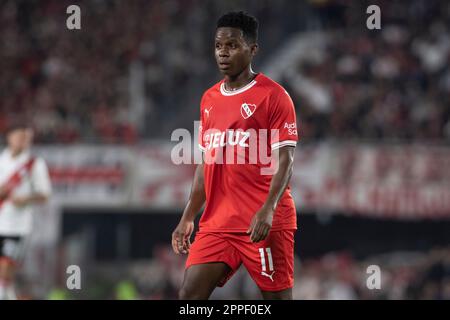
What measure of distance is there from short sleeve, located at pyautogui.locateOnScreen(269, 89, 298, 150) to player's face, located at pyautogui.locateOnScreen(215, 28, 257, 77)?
0.29 m

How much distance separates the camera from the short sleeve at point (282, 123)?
5.46 meters

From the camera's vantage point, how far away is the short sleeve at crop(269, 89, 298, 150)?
215 inches

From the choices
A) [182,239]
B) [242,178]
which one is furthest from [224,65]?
[182,239]

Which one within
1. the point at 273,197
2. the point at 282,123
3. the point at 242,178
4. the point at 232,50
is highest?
the point at 232,50

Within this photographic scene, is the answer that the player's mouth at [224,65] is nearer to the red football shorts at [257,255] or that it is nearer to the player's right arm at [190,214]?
the player's right arm at [190,214]

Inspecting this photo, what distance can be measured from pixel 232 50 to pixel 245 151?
60 cm

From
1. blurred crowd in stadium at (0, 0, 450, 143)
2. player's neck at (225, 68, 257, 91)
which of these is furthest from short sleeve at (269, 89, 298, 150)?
blurred crowd in stadium at (0, 0, 450, 143)

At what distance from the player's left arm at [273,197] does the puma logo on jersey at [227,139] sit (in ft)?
0.74

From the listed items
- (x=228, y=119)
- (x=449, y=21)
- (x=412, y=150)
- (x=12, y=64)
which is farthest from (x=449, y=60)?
(x=228, y=119)

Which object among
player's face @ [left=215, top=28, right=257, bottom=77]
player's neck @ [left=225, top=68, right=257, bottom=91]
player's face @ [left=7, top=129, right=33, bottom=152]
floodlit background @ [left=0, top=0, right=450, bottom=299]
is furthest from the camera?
floodlit background @ [left=0, top=0, right=450, bottom=299]

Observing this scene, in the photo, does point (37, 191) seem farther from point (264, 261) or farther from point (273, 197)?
point (273, 197)

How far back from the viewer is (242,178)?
18.3ft

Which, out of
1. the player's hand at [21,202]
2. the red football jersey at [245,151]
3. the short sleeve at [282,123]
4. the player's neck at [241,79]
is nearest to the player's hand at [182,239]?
the red football jersey at [245,151]

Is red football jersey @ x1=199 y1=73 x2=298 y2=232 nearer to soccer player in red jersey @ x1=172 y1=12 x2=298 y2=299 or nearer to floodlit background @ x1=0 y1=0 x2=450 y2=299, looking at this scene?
soccer player in red jersey @ x1=172 y1=12 x2=298 y2=299
